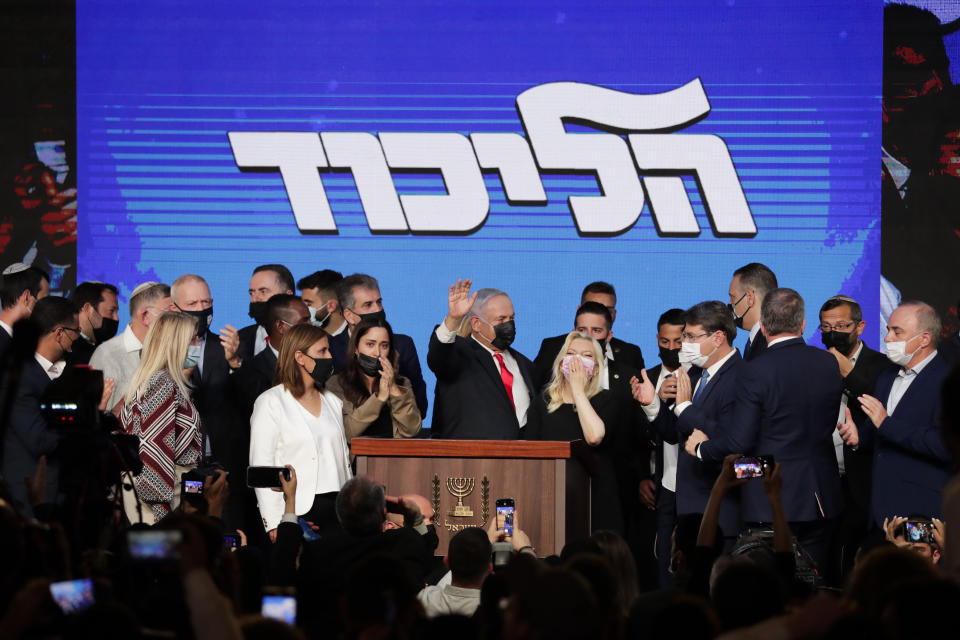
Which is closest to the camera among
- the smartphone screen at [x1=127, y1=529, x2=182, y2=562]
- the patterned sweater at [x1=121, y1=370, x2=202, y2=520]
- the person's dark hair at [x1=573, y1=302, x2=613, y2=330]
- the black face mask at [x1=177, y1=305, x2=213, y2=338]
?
the smartphone screen at [x1=127, y1=529, x2=182, y2=562]

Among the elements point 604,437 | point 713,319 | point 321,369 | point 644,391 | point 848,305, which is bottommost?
point 604,437

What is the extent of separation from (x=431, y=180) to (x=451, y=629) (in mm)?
5883

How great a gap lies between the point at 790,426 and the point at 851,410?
1.02m

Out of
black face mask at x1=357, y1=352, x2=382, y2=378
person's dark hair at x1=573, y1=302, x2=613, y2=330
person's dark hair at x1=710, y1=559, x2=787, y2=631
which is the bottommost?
person's dark hair at x1=710, y1=559, x2=787, y2=631

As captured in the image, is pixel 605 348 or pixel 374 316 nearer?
pixel 374 316

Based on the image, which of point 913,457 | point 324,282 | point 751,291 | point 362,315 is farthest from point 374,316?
point 913,457

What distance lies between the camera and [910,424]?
19.1 ft

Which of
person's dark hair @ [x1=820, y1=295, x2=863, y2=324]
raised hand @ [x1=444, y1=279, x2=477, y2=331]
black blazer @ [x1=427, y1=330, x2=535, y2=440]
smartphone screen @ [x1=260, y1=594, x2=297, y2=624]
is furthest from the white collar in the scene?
person's dark hair @ [x1=820, y1=295, x2=863, y2=324]

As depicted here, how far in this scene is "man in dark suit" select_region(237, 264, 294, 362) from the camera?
23.6 feet

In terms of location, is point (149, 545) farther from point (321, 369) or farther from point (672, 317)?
point (672, 317)

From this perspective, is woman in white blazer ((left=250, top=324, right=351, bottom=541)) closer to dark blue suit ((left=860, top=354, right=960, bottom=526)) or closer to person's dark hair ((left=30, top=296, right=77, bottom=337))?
person's dark hair ((left=30, top=296, right=77, bottom=337))

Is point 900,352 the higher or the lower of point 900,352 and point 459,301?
the lower

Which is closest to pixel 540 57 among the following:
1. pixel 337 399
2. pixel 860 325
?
pixel 860 325

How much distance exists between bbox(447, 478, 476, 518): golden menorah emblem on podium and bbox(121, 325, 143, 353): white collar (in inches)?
→ 77.0
